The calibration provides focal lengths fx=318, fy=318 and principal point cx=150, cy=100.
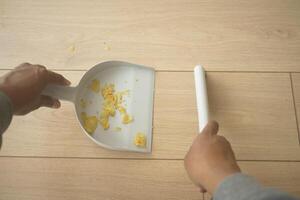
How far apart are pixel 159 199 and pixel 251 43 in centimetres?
37

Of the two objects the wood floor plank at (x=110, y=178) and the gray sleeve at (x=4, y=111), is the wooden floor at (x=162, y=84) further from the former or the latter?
the gray sleeve at (x=4, y=111)

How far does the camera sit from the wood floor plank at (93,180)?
0.56m

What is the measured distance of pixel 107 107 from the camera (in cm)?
60

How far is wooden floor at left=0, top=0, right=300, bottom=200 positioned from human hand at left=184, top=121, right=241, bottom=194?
12cm

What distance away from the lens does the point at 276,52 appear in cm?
66

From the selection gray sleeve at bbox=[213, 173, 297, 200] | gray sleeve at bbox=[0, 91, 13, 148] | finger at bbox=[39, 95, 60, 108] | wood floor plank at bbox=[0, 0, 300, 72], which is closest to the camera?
gray sleeve at bbox=[213, 173, 297, 200]

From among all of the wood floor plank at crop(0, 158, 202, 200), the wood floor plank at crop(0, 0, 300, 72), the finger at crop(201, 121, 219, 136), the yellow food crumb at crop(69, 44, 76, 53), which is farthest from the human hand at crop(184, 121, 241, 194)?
the yellow food crumb at crop(69, 44, 76, 53)

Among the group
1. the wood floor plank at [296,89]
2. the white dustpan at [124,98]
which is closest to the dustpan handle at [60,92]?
the white dustpan at [124,98]

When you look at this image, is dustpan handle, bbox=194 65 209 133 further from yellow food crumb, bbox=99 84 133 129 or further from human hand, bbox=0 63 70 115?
human hand, bbox=0 63 70 115

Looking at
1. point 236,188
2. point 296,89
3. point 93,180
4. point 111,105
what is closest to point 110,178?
point 93,180

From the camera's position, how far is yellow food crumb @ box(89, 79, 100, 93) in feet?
1.99

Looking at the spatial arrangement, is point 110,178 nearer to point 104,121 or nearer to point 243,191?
point 104,121

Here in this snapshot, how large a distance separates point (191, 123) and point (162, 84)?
0.32 feet

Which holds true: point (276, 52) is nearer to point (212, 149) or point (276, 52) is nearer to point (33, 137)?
point (212, 149)
